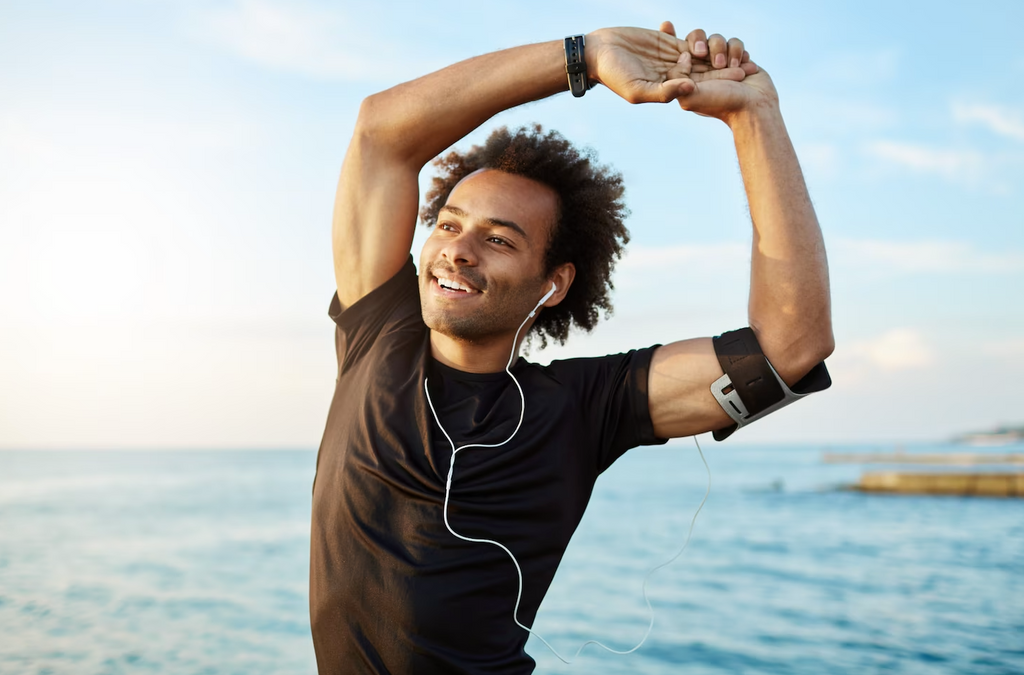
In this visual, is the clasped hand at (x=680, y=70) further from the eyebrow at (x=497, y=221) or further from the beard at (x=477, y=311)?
the beard at (x=477, y=311)

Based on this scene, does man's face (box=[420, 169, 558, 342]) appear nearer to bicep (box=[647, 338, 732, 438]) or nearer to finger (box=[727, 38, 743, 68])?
bicep (box=[647, 338, 732, 438])

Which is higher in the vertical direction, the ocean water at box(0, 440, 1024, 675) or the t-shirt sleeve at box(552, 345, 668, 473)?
the t-shirt sleeve at box(552, 345, 668, 473)

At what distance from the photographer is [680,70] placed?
2281 millimetres

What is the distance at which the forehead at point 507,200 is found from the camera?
256 centimetres

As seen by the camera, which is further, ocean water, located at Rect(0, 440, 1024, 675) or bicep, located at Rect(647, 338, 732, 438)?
ocean water, located at Rect(0, 440, 1024, 675)

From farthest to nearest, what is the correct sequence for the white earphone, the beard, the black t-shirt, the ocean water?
the ocean water
the white earphone
the beard
the black t-shirt

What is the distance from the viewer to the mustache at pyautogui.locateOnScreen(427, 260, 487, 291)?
2.41 meters

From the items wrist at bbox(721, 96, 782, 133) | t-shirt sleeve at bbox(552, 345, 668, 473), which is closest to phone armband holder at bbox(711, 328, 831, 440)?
t-shirt sleeve at bbox(552, 345, 668, 473)

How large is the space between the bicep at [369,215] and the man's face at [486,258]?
0.39 feet

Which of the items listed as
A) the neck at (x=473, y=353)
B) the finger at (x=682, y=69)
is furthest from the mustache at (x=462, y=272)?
the finger at (x=682, y=69)

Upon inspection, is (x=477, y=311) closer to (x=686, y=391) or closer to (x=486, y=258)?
(x=486, y=258)

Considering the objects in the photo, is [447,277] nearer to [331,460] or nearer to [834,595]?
[331,460]

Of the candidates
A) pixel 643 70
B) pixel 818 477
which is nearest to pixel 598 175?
pixel 643 70

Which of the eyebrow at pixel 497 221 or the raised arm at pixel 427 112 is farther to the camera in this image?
the eyebrow at pixel 497 221
